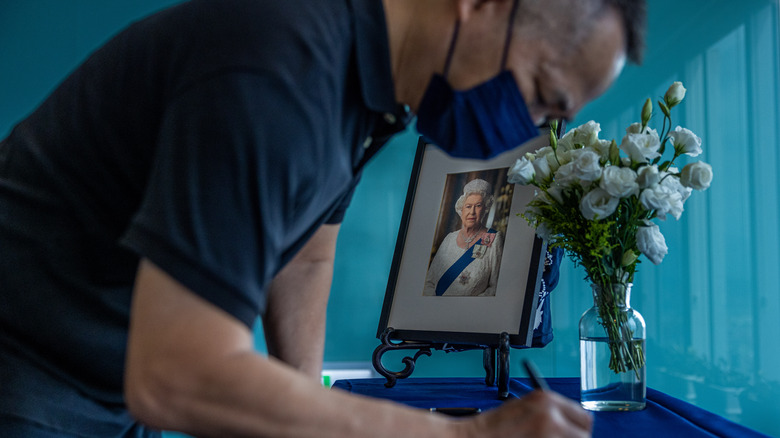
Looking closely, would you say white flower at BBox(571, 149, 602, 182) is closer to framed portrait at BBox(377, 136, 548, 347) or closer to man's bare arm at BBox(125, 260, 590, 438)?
framed portrait at BBox(377, 136, 548, 347)

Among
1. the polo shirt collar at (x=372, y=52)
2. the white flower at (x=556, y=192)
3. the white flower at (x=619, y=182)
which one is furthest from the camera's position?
the white flower at (x=556, y=192)

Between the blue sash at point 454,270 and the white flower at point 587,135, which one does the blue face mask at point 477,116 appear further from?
the blue sash at point 454,270

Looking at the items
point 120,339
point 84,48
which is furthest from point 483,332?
point 84,48

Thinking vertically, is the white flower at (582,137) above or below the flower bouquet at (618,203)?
above

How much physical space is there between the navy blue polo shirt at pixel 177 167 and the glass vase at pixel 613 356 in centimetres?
67

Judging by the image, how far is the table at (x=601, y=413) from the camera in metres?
0.97

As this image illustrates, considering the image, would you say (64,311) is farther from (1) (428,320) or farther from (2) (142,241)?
(1) (428,320)

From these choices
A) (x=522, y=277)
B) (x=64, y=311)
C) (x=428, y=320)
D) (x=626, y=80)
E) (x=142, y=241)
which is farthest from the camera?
(x=626, y=80)

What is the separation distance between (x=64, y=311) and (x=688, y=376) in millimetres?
1881

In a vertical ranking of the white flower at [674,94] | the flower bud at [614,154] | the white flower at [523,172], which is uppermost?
the white flower at [674,94]

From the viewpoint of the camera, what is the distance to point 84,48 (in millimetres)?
2305

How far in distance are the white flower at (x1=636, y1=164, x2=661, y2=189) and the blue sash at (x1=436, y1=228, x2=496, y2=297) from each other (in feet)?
1.56

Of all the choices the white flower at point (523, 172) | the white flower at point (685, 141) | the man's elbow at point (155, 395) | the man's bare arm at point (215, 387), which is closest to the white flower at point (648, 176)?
the white flower at point (685, 141)

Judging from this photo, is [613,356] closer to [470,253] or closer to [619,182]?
[619,182]
